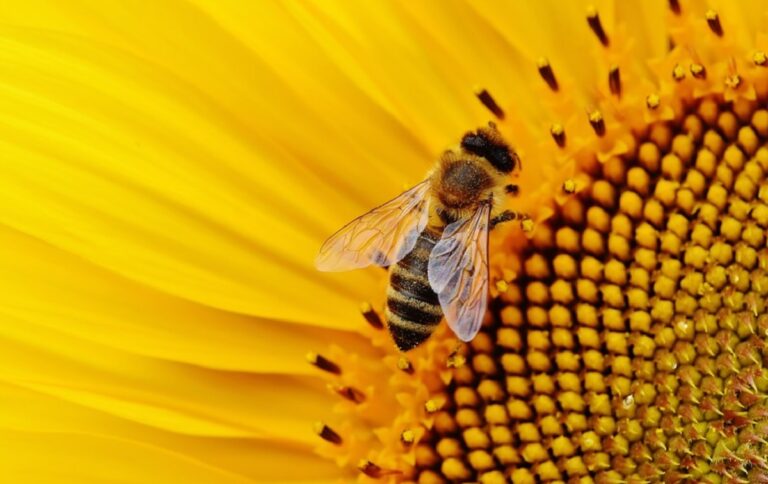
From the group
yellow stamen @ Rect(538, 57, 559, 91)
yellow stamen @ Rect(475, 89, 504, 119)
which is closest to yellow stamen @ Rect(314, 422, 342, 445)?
yellow stamen @ Rect(475, 89, 504, 119)

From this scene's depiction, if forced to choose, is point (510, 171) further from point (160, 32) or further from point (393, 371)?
point (160, 32)

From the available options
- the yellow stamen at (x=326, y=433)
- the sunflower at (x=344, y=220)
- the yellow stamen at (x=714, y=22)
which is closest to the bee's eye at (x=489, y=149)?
the sunflower at (x=344, y=220)

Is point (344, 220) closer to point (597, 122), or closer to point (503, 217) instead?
point (503, 217)

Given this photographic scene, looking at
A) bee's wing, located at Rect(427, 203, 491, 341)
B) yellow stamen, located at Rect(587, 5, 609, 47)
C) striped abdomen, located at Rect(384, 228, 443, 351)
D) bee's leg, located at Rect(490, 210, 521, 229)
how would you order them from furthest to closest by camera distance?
yellow stamen, located at Rect(587, 5, 609, 47), bee's leg, located at Rect(490, 210, 521, 229), striped abdomen, located at Rect(384, 228, 443, 351), bee's wing, located at Rect(427, 203, 491, 341)

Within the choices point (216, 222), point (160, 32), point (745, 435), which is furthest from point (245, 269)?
point (745, 435)

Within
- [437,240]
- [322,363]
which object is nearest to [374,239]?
[437,240]

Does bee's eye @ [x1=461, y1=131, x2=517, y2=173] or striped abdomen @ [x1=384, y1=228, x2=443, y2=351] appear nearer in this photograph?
striped abdomen @ [x1=384, y1=228, x2=443, y2=351]

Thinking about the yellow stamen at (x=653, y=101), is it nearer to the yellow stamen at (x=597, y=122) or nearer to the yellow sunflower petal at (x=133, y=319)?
the yellow stamen at (x=597, y=122)

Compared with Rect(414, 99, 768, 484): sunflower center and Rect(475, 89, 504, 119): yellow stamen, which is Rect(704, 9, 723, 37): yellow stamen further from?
Rect(475, 89, 504, 119): yellow stamen
